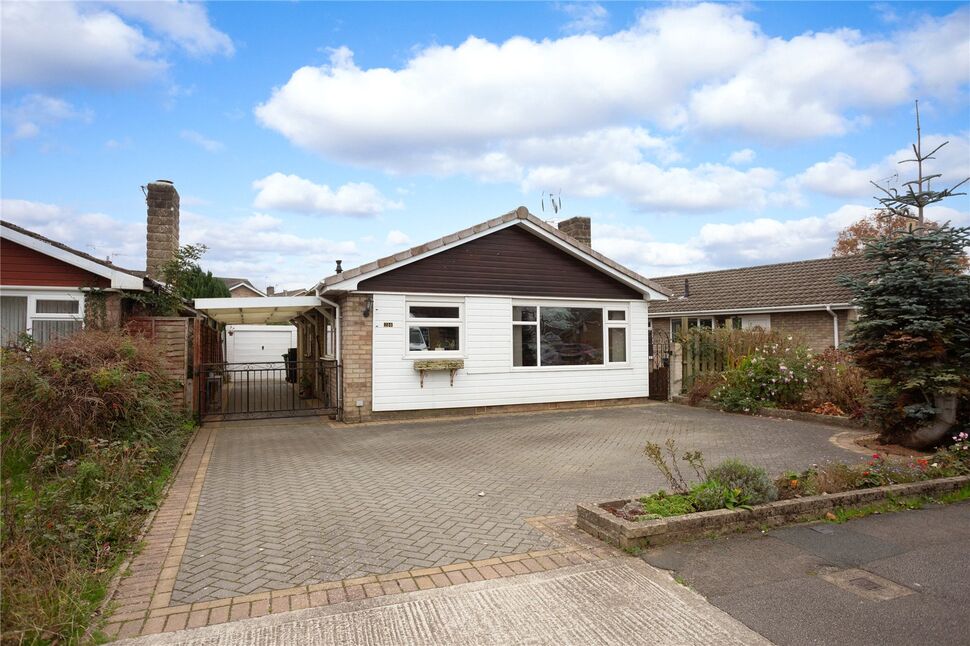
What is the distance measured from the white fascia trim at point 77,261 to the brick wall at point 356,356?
383 cm

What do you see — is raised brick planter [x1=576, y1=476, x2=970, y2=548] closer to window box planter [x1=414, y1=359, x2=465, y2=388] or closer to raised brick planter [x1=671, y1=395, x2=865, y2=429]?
raised brick planter [x1=671, y1=395, x2=865, y2=429]

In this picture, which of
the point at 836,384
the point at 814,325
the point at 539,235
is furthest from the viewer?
the point at 814,325

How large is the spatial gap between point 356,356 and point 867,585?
962cm

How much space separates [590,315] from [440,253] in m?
4.35

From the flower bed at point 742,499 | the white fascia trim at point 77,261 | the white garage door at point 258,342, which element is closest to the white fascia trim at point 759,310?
the flower bed at point 742,499

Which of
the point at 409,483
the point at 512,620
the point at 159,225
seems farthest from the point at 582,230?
the point at 512,620

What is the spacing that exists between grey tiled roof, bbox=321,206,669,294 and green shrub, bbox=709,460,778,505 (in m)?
8.25

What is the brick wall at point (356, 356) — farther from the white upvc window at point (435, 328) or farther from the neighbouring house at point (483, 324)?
the white upvc window at point (435, 328)

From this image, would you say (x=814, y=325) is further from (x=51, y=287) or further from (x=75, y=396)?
(x=51, y=287)

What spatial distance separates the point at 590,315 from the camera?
1472 centimetres

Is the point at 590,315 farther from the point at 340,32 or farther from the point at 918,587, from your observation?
the point at 918,587

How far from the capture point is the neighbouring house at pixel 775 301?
19203 millimetres

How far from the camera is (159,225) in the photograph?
574 inches

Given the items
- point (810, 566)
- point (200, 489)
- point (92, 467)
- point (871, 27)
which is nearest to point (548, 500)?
point (810, 566)
